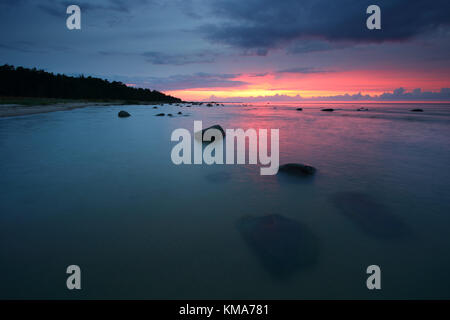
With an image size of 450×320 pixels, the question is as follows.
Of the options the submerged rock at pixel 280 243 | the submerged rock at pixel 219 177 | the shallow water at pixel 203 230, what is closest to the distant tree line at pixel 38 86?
the shallow water at pixel 203 230

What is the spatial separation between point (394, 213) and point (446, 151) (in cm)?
974

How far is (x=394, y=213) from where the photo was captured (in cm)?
444

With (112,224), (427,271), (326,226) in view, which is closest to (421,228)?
(427,271)

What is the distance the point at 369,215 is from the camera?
432cm

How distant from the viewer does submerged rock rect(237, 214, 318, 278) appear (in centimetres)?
295

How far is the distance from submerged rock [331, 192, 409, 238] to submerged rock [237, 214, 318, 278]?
3.78 ft

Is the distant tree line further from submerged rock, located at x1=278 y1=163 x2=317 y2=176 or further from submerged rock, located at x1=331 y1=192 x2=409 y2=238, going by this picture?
submerged rock, located at x1=331 y1=192 x2=409 y2=238

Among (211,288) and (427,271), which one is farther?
(427,271)

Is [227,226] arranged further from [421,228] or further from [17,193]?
[17,193]

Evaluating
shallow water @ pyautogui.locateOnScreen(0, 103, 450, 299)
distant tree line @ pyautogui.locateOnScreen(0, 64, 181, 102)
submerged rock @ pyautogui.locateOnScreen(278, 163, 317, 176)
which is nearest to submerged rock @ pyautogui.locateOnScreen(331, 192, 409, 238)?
shallow water @ pyautogui.locateOnScreen(0, 103, 450, 299)

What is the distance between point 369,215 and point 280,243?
233cm

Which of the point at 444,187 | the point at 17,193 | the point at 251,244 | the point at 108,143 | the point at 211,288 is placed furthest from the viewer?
the point at 108,143

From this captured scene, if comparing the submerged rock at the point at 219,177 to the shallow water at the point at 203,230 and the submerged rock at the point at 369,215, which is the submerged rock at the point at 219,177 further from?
the submerged rock at the point at 369,215

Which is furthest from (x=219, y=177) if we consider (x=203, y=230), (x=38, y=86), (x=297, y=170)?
(x=38, y=86)
